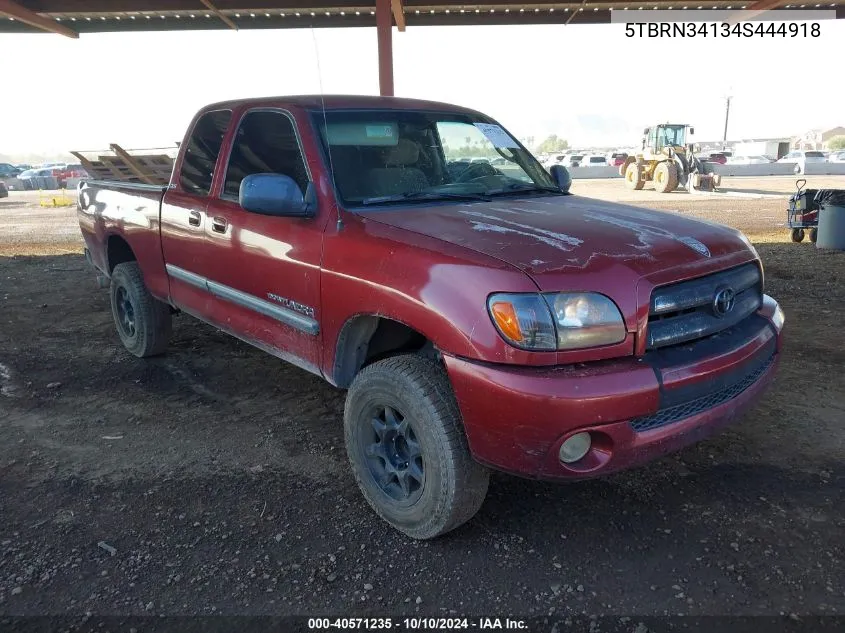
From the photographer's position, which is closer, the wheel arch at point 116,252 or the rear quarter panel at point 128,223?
the rear quarter panel at point 128,223

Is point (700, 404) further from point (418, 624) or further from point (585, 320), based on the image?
point (418, 624)

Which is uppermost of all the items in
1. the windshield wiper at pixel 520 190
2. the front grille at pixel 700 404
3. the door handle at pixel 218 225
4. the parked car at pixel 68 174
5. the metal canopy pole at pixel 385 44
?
the metal canopy pole at pixel 385 44

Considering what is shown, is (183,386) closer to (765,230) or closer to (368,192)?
(368,192)

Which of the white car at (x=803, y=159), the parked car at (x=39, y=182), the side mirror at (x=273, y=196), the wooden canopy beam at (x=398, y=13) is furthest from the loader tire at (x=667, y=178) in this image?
the parked car at (x=39, y=182)

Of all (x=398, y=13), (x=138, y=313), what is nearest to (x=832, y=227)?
(x=398, y=13)

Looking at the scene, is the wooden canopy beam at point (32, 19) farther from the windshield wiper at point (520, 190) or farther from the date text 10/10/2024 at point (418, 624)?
the date text 10/10/2024 at point (418, 624)

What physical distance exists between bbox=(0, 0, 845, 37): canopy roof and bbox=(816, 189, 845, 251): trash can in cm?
390

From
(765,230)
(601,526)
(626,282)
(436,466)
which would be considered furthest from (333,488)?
(765,230)

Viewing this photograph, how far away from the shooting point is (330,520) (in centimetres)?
290

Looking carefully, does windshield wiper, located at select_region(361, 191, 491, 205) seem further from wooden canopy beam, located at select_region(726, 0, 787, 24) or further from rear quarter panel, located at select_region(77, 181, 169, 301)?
wooden canopy beam, located at select_region(726, 0, 787, 24)

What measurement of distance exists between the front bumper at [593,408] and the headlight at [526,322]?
10 cm

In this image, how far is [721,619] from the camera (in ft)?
7.36

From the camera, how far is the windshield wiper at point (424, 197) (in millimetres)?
3103

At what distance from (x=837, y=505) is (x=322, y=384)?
122 inches
